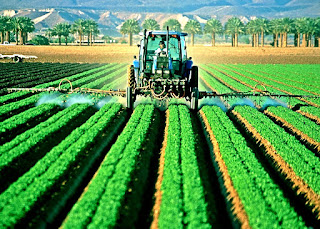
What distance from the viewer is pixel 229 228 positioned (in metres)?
6.25

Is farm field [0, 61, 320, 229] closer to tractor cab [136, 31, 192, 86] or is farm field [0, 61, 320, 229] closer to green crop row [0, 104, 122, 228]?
green crop row [0, 104, 122, 228]

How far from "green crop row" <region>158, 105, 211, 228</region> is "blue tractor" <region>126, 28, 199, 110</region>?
3.87m

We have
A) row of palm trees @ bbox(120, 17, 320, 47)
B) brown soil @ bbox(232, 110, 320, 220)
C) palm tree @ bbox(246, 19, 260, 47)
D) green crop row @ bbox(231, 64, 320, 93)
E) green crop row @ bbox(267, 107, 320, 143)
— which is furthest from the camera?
palm tree @ bbox(246, 19, 260, 47)

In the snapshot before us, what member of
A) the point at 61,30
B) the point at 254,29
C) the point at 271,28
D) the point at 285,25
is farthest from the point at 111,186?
the point at 61,30

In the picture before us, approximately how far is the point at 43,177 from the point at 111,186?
1.50 metres

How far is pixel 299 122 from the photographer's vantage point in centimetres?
1279

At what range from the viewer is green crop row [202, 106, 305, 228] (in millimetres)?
5988

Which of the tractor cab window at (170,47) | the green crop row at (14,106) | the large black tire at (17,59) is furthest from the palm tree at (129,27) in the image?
the tractor cab window at (170,47)

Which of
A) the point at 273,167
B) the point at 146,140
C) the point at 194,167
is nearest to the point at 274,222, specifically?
the point at 194,167

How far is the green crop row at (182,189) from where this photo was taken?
5891mm

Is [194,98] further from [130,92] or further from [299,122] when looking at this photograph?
[299,122]

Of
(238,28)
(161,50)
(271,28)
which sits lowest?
(161,50)

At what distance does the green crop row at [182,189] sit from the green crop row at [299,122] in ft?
12.8

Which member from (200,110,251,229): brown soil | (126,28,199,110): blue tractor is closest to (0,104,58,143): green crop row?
(126,28,199,110): blue tractor
